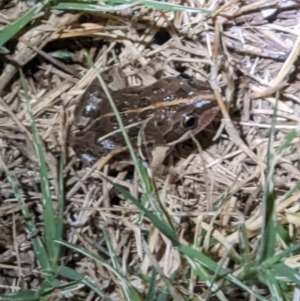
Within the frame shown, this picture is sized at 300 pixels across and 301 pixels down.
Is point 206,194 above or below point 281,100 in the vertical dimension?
below

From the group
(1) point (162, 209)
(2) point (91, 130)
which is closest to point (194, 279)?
(1) point (162, 209)

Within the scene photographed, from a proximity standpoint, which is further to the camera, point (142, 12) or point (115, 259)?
point (142, 12)

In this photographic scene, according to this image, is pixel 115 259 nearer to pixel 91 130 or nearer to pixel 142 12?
pixel 91 130

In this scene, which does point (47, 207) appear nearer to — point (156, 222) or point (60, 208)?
point (60, 208)

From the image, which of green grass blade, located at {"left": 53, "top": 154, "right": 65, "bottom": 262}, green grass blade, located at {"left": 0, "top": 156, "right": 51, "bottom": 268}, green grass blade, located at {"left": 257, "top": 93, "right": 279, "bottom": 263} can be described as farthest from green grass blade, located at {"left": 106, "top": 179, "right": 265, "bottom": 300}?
green grass blade, located at {"left": 0, "top": 156, "right": 51, "bottom": 268}

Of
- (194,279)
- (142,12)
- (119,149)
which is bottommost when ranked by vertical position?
(194,279)

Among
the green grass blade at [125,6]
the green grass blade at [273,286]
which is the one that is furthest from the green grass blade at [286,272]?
the green grass blade at [125,6]

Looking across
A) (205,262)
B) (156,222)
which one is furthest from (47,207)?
(205,262)
